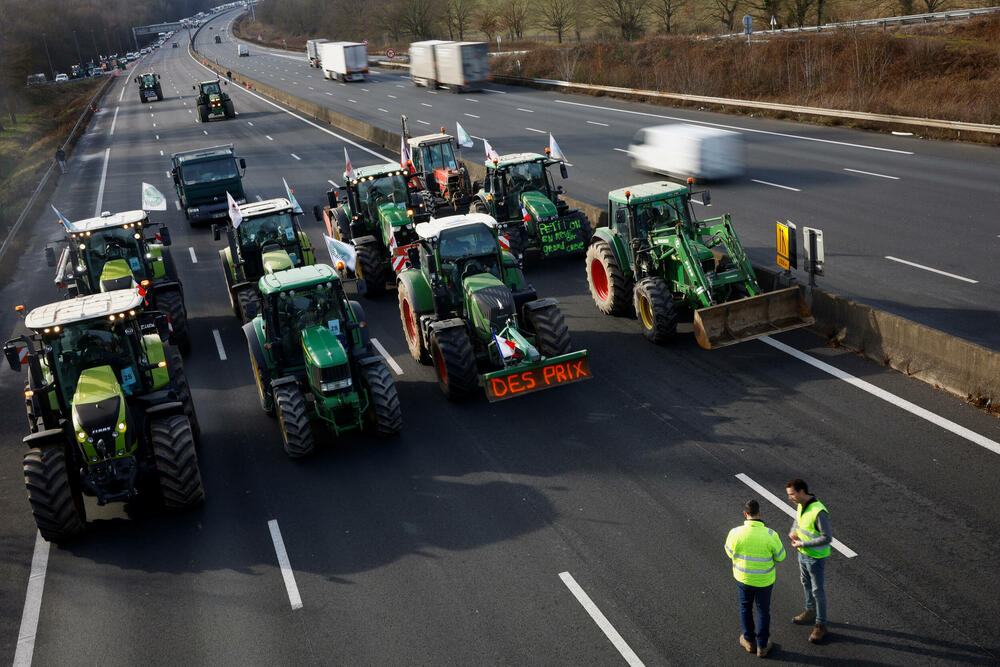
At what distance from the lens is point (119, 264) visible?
60.7ft

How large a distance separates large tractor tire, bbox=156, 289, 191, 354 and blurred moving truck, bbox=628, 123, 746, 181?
59.3 ft

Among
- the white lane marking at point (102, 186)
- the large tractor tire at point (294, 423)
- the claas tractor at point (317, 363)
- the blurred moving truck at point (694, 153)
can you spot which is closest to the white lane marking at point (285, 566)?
the large tractor tire at point (294, 423)

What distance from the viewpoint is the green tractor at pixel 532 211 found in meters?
20.6

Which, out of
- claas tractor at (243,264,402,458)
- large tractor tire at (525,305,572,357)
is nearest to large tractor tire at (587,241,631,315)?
large tractor tire at (525,305,572,357)

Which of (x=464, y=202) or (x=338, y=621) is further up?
(x=464, y=202)

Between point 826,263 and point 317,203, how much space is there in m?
19.3

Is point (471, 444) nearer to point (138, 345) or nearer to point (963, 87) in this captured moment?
point (138, 345)

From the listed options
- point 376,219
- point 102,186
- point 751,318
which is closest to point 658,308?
point 751,318

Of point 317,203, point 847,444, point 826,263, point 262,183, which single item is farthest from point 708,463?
point 262,183

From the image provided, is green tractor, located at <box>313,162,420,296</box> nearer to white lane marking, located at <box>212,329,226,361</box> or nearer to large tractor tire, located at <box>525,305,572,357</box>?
white lane marking, located at <box>212,329,226,361</box>

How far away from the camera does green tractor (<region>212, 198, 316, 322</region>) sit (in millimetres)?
19000

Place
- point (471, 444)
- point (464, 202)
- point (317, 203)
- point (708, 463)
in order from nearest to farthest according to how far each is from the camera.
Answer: point (708, 463) < point (471, 444) < point (464, 202) < point (317, 203)

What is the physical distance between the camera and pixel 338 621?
940 centimetres

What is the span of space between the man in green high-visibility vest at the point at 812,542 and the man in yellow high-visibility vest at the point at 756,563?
31 centimetres
